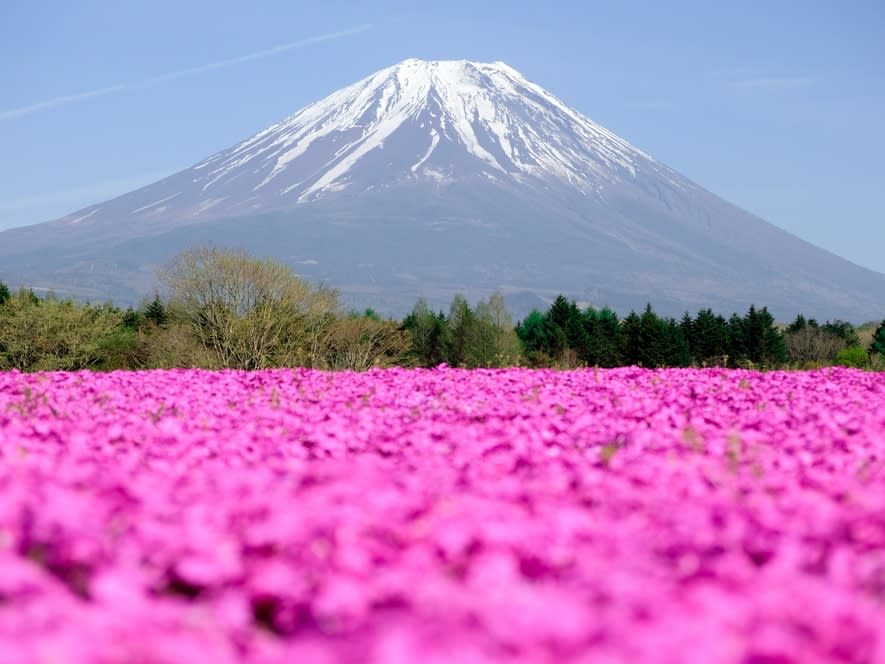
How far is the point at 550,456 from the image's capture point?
21.5 ft

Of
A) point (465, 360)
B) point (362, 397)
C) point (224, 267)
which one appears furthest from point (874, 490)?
point (465, 360)

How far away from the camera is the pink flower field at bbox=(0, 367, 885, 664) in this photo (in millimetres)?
2898

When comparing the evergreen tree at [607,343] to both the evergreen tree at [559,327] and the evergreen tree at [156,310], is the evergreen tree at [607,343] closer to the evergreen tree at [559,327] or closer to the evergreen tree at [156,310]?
the evergreen tree at [559,327]

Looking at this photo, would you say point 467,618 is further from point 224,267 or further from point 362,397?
point 224,267

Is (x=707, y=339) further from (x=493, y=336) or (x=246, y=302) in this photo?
(x=246, y=302)

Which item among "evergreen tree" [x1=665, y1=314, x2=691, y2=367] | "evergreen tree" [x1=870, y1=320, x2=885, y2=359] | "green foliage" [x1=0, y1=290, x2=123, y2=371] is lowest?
"green foliage" [x1=0, y1=290, x2=123, y2=371]

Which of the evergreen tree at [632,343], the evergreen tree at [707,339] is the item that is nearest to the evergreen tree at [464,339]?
the evergreen tree at [632,343]

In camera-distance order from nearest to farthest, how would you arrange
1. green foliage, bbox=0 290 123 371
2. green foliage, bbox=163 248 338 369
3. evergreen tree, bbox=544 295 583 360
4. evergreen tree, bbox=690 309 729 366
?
green foliage, bbox=163 248 338 369, green foliage, bbox=0 290 123 371, evergreen tree, bbox=544 295 583 360, evergreen tree, bbox=690 309 729 366

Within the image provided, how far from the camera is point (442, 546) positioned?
3922 mm

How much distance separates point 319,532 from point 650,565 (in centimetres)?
112

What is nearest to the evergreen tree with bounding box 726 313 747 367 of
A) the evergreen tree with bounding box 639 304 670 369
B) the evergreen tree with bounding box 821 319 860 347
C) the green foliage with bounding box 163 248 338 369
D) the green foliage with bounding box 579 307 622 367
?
the green foliage with bounding box 579 307 622 367

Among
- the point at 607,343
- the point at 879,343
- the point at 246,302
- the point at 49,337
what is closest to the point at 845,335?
the point at 879,343

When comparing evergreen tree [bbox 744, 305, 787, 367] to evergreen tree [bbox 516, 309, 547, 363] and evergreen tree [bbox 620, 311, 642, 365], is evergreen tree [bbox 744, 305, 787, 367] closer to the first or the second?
evergreen tree [bbox 620, 311, 642, 365]

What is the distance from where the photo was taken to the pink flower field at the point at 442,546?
290 cm
